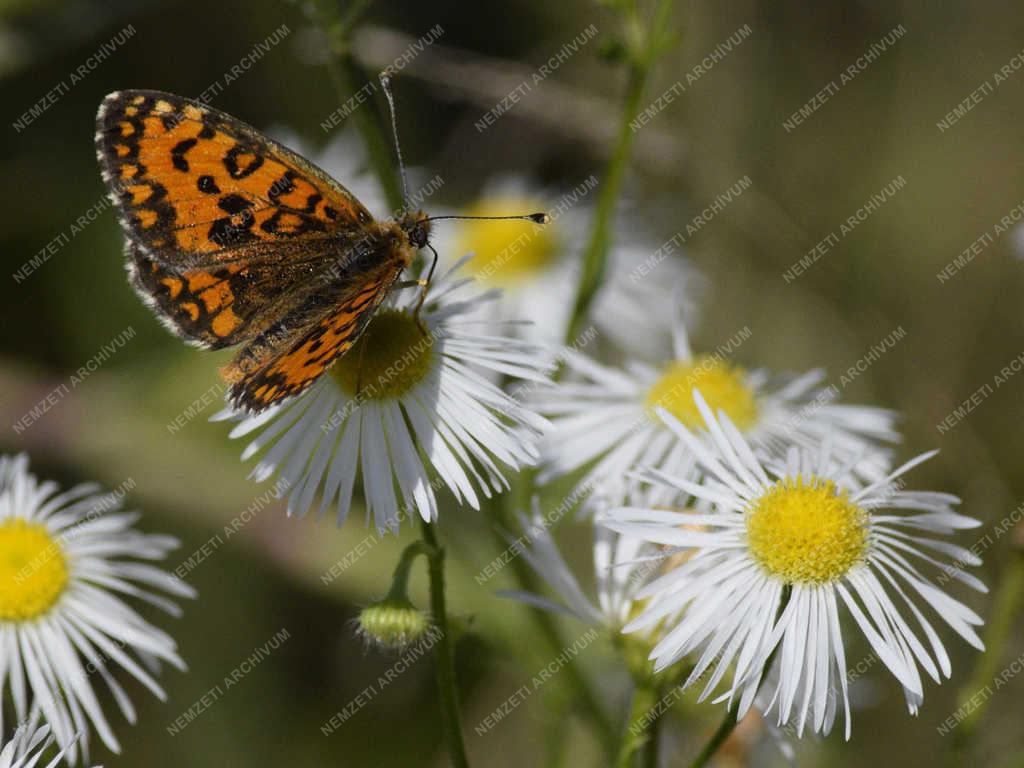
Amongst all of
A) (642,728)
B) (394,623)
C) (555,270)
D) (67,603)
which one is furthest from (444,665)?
(555,270)

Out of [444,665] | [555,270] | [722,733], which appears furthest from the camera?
[555,270]

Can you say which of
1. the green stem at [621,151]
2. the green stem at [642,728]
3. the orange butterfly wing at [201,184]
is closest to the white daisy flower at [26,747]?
the green stem at [642,728]

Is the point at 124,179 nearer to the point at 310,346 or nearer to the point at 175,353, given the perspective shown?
the point at 310,346

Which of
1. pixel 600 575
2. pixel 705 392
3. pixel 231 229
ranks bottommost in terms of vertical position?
pixel 600 575

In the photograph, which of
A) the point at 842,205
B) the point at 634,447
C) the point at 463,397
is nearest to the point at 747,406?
the point at 634,447

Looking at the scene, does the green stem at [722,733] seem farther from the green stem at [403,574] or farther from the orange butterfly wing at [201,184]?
the orange butterfly wing at [201,184]

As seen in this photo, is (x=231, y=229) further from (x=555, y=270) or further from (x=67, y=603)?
(x=555, y=270)
